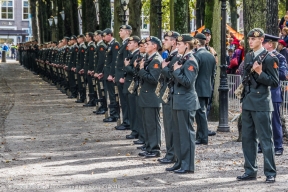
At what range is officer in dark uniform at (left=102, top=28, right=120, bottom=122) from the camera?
19.2 metres

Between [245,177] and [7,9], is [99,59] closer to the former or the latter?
[245,177]

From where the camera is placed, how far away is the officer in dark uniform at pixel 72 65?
25836 mm

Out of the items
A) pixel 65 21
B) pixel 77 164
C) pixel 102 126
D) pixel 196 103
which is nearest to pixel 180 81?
pixel 196 103

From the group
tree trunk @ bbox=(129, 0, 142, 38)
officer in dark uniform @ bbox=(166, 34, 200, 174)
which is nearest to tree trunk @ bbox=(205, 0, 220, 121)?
tree trunk @ bbox=(129, 0, 142, 38)

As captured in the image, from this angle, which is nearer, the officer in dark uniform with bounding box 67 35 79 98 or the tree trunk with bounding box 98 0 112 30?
the officer in dark uniform with bounding box 67 35 79 98

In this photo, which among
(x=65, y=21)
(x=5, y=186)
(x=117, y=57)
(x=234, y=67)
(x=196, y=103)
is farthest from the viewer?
(x=65, y=21)

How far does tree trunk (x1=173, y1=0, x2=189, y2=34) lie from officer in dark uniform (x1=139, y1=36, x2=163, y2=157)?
9.93 metres

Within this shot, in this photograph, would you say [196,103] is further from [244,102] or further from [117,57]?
[117,57]

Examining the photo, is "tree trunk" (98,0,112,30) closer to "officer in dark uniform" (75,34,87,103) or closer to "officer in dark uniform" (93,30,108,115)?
"officer in dark uniform" (75,34,87,103)

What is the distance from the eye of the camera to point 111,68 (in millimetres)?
19281

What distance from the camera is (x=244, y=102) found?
11.5 meters

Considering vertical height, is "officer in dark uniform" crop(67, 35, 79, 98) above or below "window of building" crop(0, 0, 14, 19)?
below

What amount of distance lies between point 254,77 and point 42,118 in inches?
450

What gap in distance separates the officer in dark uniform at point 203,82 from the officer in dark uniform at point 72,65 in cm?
987
